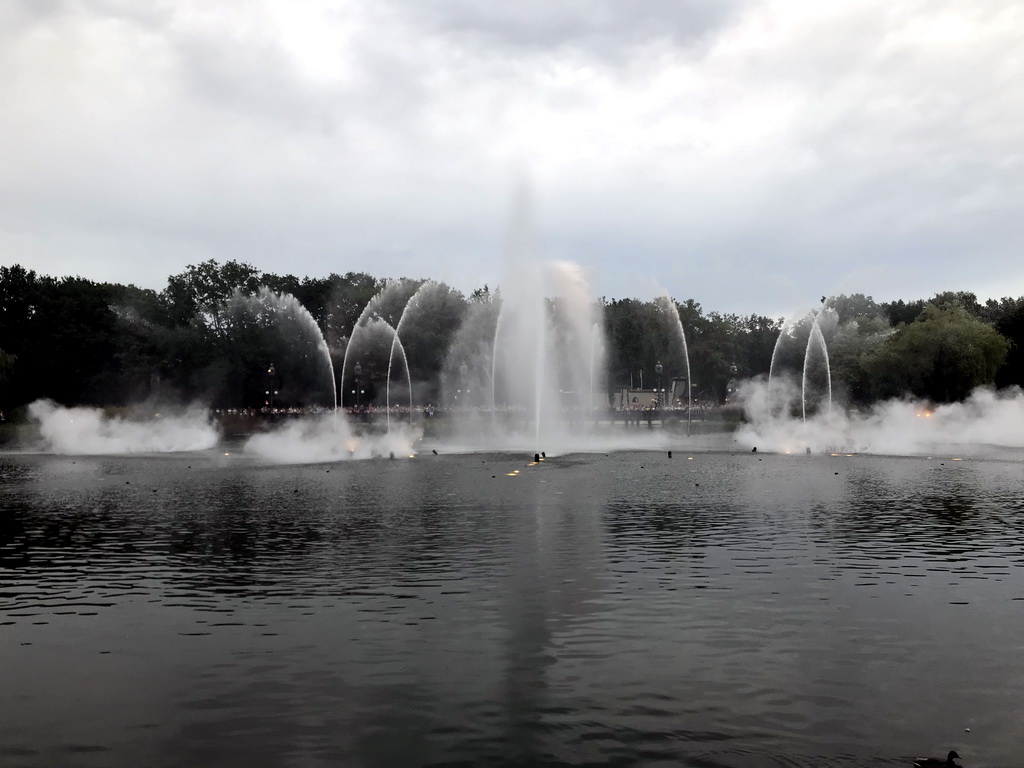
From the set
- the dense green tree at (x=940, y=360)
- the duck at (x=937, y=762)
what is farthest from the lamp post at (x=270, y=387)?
the duck at (x=937, y=762)

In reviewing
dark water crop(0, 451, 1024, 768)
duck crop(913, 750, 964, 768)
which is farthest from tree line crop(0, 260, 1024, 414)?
duck crop(913, 750, 964, 768)

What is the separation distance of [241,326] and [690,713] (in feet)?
407

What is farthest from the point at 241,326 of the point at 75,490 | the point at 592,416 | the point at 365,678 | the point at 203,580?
the point at 365,678

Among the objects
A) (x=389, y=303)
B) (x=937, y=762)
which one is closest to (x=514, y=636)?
(x=937, y=762)

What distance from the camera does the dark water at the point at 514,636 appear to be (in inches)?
467

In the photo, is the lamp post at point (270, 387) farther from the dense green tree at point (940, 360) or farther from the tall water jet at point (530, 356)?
the dense green tree at point (940, 360)

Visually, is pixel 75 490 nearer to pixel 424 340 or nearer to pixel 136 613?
pixel 136 613

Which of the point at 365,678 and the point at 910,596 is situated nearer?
the point at 365,678

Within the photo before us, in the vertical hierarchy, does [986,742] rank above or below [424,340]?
below

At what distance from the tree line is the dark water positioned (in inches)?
2935

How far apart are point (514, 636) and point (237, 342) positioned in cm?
11474

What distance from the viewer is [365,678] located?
1427 centimetres

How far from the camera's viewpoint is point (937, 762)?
428 inches

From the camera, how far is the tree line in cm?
10275
